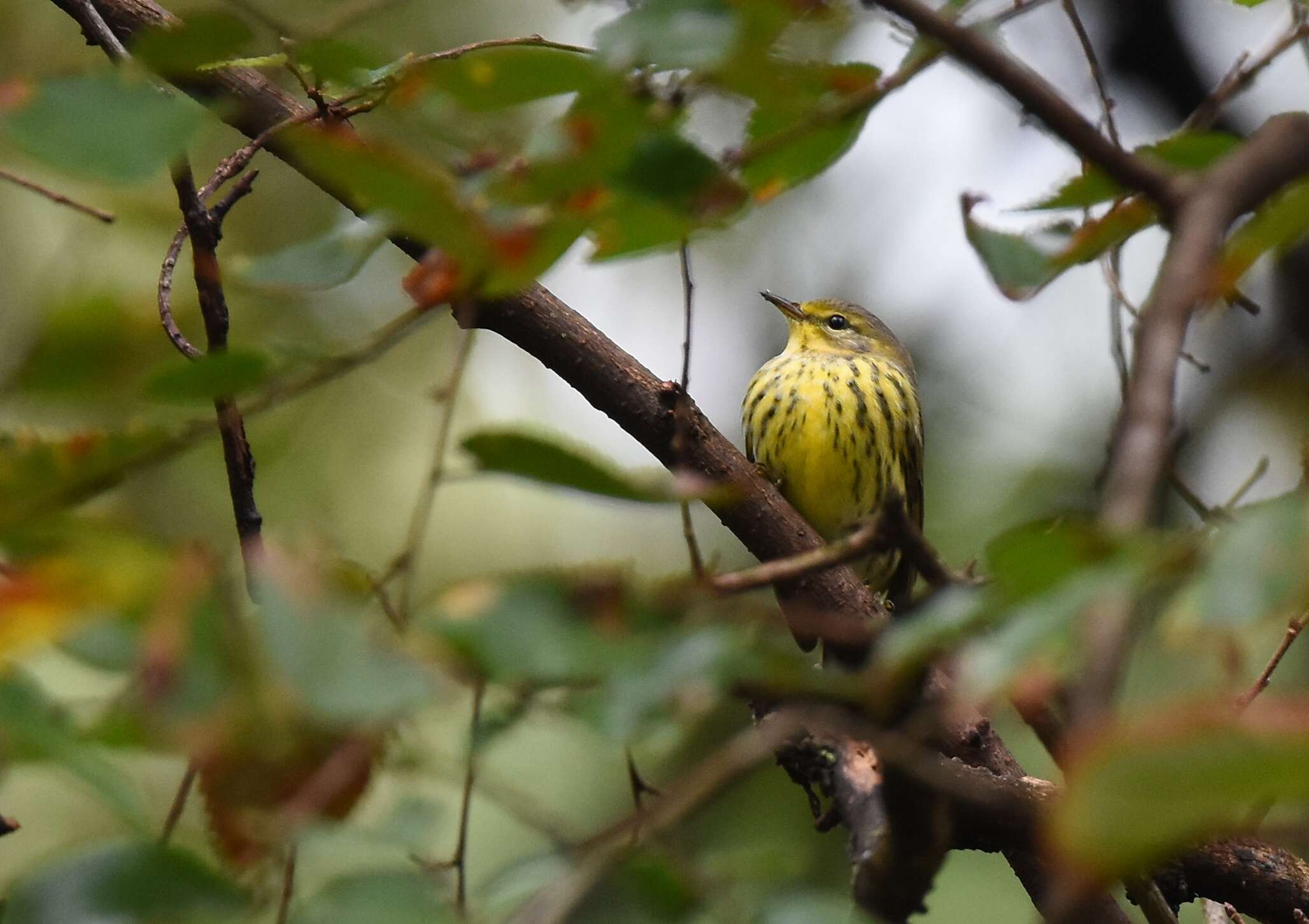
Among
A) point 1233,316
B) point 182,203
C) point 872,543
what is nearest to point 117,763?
point 872,543

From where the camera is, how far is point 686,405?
2.29m

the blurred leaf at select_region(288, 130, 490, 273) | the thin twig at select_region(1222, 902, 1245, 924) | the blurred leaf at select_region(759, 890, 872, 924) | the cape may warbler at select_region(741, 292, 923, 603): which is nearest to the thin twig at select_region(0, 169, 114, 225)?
the blurred leaf at select_region(288, 130, 490, 273)

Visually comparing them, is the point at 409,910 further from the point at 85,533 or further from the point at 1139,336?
the point at 1139,336

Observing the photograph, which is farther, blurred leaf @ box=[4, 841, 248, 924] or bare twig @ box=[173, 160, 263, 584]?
bare twig @ box=[173, 160, 263, 584]

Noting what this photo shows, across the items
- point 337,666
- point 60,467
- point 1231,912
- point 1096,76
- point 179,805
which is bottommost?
point 1231,912

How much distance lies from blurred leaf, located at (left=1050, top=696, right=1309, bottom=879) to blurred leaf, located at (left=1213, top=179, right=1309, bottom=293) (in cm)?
44

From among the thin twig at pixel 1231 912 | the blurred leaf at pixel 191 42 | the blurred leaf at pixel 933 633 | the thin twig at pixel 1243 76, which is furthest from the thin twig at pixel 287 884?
the thin twig at pixel 1231 912

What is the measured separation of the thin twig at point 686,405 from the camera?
3.05 ft

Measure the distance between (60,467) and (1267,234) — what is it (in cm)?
76

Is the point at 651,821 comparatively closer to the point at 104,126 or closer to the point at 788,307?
the point at 104,126

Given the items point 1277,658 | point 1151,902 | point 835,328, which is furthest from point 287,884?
point 835,328

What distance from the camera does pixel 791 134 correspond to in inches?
39.8

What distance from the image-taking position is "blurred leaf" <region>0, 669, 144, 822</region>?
68cm

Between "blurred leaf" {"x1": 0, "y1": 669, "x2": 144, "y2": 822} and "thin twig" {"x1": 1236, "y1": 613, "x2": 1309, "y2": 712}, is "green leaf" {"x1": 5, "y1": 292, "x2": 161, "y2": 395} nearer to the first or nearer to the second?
"blurred leaf" {"x1": 0, "y1": 669, "x2": 144, "y2": 822}
